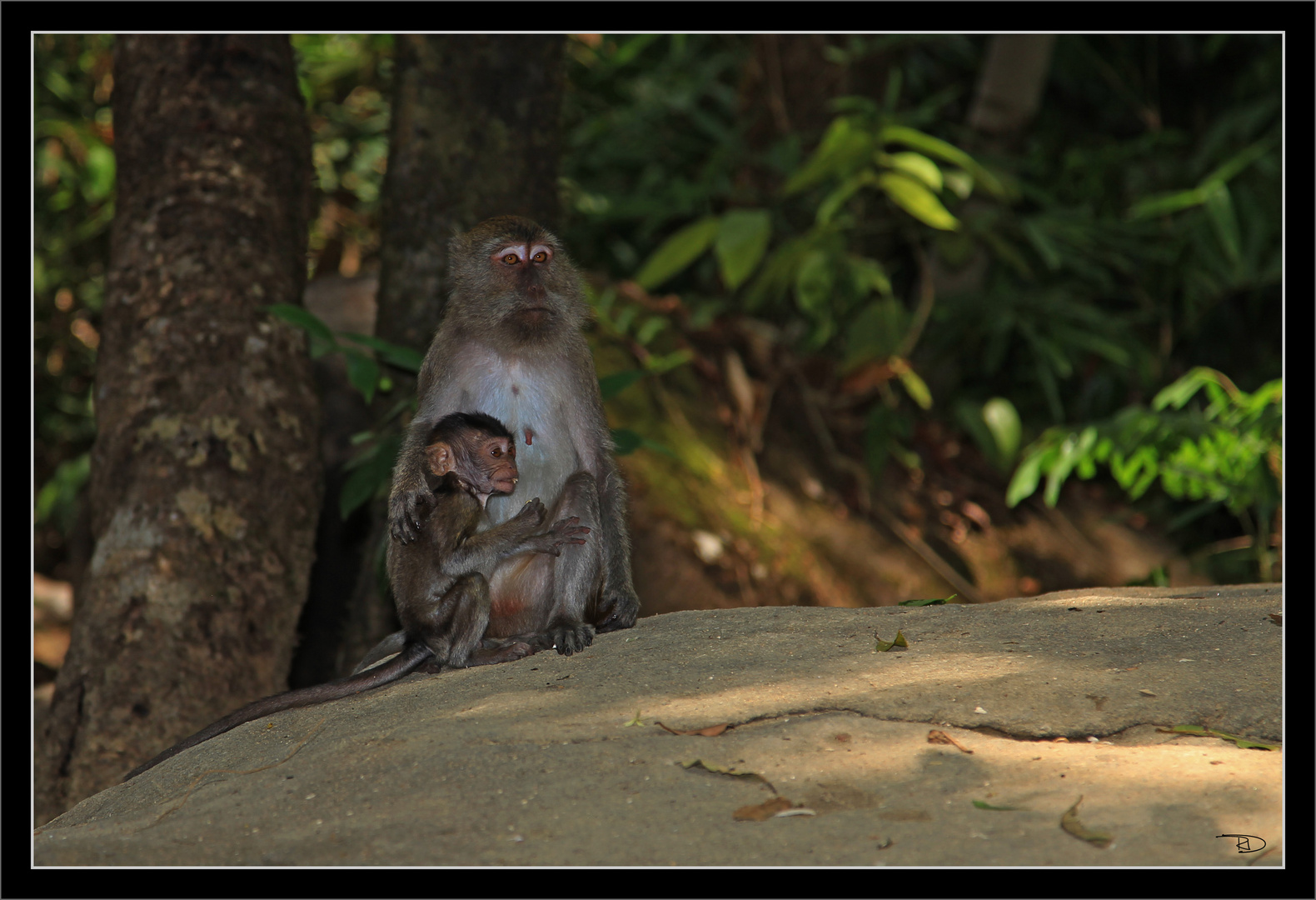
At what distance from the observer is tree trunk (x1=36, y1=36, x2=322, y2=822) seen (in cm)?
432

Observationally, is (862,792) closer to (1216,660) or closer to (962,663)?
(962,663)

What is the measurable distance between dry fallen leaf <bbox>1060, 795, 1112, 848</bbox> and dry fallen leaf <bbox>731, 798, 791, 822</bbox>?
53 cm

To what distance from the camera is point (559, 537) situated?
388 cm

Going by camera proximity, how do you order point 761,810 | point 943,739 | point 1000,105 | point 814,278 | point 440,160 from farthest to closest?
point 1000,105, point 814,278, point 440,160, point 943,739, point 761,810

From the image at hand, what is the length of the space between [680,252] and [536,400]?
297 centimetres

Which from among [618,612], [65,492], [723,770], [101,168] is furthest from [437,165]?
[65,492]


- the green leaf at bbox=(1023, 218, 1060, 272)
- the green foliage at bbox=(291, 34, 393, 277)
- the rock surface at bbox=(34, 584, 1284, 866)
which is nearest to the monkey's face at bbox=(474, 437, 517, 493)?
the rock surface at bbox=(34, 584, 1284, 866)

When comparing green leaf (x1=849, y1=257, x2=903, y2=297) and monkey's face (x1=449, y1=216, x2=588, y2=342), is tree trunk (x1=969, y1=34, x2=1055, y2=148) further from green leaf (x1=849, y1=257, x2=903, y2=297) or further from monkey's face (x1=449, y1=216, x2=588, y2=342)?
monkey's face (x1=449, y1=216, x2=588, y2=342)

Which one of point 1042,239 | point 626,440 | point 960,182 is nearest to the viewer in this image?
point 626,440

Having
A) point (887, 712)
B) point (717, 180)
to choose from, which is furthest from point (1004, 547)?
point (887, 712)

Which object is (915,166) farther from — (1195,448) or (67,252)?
(67,252)

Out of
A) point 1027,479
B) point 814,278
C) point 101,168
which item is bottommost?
point 1027,479

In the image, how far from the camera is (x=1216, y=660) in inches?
123

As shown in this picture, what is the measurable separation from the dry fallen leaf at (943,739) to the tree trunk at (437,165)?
325cm
